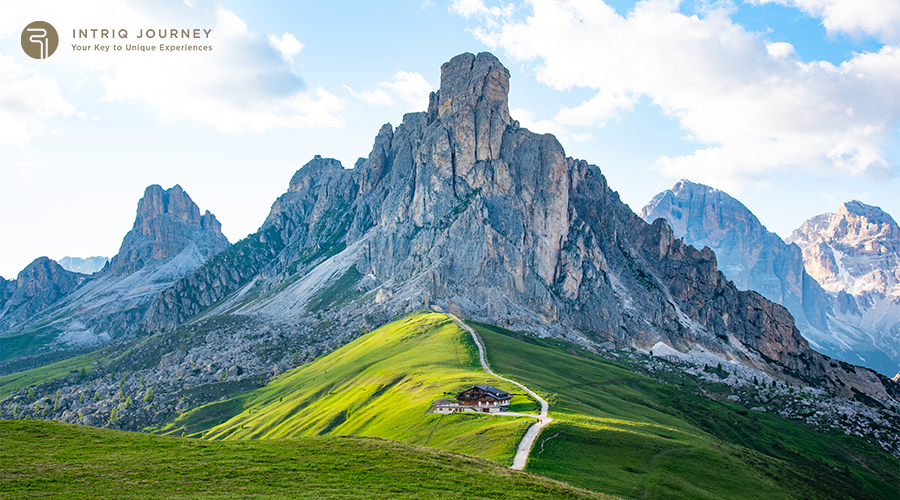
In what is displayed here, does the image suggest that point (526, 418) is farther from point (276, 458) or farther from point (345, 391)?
point (345, 391)

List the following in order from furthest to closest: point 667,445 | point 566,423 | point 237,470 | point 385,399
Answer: point 385,399 → point 667,445 → point 566,423 → point 237,470

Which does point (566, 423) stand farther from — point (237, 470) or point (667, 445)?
point (237, 470)

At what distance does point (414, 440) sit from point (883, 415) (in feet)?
550

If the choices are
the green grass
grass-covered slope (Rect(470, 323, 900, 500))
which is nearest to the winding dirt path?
grass-covered slope (Rect(470, 323, 900, 500))

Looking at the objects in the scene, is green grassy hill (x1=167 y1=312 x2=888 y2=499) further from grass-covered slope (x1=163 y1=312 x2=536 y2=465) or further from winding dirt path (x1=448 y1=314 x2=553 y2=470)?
winding dirt path (x1=448 y1=314 x2=553 y2=470)

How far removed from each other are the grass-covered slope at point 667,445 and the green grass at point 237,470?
12.0m

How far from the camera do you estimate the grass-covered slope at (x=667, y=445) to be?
60406mm

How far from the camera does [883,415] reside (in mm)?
164750

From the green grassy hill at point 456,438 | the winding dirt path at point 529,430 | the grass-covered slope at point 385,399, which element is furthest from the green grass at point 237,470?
the grass-covered slope at point 385,399

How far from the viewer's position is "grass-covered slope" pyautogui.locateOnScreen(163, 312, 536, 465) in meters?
71.9

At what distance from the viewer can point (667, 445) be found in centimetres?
7169

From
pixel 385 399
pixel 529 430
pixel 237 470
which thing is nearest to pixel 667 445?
pixel 529 430

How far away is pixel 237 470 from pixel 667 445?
54.1m

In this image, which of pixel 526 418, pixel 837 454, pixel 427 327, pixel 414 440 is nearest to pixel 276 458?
pixel 414 440
